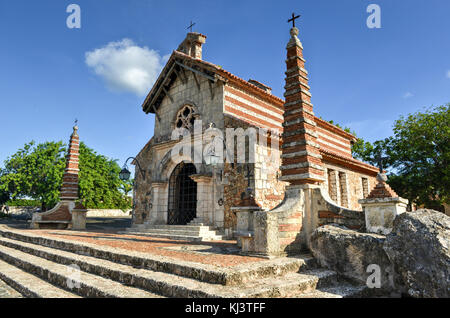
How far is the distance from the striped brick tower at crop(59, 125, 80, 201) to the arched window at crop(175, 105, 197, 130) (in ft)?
25.7

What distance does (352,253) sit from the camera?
4.61 m

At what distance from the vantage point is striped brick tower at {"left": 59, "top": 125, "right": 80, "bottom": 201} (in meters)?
16.3

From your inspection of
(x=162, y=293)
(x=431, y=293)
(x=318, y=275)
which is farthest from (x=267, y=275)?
(x=431, y=293)

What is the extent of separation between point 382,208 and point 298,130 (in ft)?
7.81

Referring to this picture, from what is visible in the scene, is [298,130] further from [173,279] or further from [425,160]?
[425,160]

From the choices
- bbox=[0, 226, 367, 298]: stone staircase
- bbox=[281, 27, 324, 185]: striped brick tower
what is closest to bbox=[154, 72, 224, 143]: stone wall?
bbox=[281, 27, 324, 185]: striped brick tower

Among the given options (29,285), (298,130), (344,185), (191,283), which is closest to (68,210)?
(29,285)

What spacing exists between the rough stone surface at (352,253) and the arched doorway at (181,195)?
823cm

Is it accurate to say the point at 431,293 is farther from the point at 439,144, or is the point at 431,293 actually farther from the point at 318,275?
the point at 439,144

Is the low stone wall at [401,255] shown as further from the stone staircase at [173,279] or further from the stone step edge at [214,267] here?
the stone step edge at [214,267]

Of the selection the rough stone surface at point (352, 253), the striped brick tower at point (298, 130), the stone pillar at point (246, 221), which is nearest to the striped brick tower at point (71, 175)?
the stone pillar at point (246, 221)

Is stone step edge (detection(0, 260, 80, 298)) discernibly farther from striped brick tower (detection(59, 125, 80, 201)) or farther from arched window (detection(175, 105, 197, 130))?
striped brick tower (detection(59, 125, 80, 201))

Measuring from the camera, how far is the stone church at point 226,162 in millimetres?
6598

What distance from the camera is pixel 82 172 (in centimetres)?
2730
